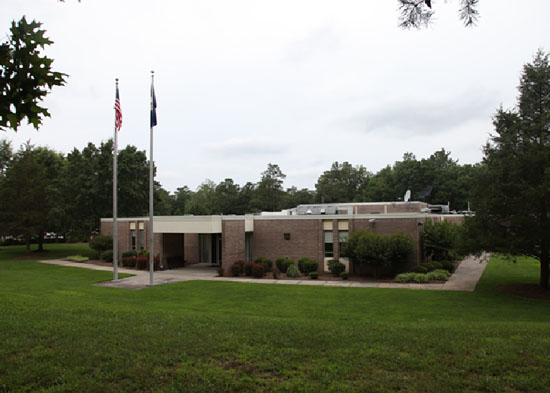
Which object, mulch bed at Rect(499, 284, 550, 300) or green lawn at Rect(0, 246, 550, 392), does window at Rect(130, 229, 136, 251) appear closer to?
green lawn at Rect(0, 246, 550, 392)

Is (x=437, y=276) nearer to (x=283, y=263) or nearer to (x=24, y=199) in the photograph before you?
(x=283, y=263)

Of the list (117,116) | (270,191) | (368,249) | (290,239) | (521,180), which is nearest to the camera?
(521,180)

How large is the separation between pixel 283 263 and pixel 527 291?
13.7m

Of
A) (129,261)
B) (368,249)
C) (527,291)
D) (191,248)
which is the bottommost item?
(527,291)

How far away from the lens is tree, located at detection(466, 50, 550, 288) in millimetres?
16578

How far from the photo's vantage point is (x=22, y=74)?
4883 mm

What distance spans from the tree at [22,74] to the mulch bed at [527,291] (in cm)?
1931

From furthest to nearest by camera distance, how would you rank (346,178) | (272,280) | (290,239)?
(346,178)
(290,239)
(272,280)

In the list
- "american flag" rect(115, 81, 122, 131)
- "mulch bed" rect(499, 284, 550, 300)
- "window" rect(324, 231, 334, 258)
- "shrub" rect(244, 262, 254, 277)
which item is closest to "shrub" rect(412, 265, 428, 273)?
"mulch bed" rect(499, 284, 550, 300)

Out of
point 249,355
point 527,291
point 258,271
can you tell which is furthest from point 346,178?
point 249,355

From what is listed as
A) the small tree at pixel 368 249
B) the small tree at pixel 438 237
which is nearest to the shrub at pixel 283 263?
the small tree at pixel 368 249

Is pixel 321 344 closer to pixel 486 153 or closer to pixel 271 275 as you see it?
pixel 486 153

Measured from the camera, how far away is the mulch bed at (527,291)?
687 inches

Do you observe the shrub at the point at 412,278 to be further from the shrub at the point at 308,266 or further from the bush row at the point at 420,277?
the shrub at the point at 308,266
